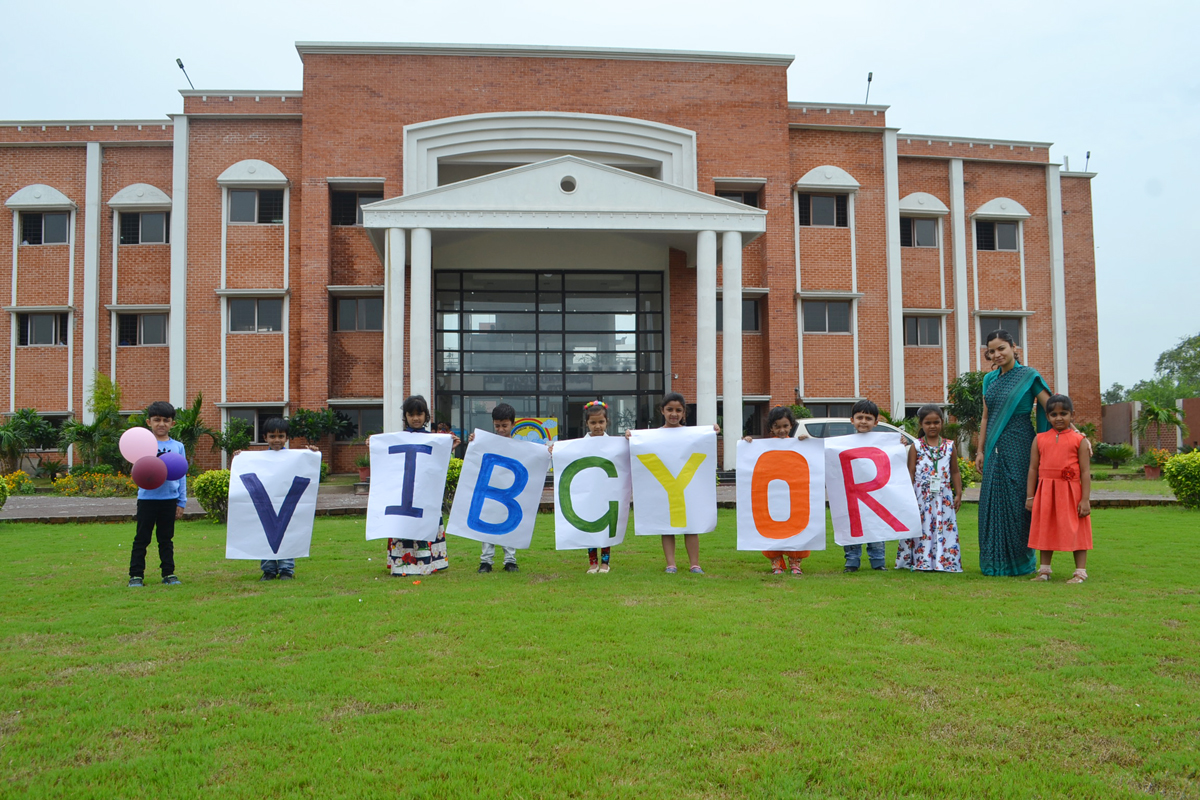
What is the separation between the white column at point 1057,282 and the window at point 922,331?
3.79 meters

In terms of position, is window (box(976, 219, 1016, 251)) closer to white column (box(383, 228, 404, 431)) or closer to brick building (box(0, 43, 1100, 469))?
brick building (box(0, 43, 1100, 469))

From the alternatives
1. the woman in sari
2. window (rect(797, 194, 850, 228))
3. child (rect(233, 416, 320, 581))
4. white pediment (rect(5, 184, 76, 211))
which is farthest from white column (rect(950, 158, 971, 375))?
white pediment (rect(5, 184, 76, 211))

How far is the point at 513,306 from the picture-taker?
943 inches

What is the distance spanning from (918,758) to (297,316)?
903 inches

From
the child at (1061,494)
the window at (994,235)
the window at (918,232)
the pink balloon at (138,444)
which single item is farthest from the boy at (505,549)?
the window at (994,235)

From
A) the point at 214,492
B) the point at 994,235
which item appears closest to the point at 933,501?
the point at 214,492

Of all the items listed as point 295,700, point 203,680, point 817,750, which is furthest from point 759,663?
point 203,680

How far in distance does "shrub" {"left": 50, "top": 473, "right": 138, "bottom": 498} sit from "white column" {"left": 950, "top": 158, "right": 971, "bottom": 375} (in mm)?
22915

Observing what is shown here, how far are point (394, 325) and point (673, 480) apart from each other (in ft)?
41.6

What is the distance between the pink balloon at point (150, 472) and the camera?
23.4 feet

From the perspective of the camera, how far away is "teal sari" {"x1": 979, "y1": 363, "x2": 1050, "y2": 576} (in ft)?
24.9

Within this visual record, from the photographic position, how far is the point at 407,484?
24.9ft

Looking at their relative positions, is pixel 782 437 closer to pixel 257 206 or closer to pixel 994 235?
pixel 257 206

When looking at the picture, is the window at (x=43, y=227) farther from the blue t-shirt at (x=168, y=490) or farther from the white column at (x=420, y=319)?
the blue t-shirt at (x=168, y=490)
